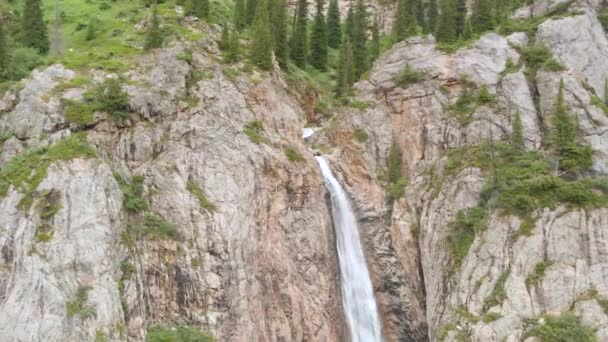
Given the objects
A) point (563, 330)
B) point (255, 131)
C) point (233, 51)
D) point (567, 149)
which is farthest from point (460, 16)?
point (563, 330)

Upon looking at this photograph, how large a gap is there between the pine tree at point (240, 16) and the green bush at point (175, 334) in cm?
4144

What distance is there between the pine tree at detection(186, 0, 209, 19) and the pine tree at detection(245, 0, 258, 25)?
52.1 feet

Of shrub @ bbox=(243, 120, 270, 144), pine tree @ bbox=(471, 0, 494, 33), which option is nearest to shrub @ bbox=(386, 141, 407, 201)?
shrub @ bbox=(243, 120, 270, 144)

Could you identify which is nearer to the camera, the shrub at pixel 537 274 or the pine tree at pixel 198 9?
the shrub at pixel 537 274

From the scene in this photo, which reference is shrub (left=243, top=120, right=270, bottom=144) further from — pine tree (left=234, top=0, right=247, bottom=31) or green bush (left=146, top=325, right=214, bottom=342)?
pine tree (left=234, top=0, right=247, bottom=31)

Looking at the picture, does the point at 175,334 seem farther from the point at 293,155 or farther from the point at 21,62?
the point at 21,62

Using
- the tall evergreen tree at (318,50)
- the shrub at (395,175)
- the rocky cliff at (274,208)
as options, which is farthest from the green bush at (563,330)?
the tall evergreen tree at (318,50)

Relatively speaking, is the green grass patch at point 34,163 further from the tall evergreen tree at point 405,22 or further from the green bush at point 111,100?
the tall evergreen tree at point 405,22

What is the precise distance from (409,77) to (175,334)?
30989mm

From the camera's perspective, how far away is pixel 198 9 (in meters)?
56.5

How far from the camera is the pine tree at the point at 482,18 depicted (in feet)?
196

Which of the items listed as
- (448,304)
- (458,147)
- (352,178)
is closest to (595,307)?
(448,304)

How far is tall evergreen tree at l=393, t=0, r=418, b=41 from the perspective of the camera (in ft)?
204

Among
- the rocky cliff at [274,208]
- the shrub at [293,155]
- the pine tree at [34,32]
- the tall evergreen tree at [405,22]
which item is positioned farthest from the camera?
the tall evergreen tree at [405,22]
